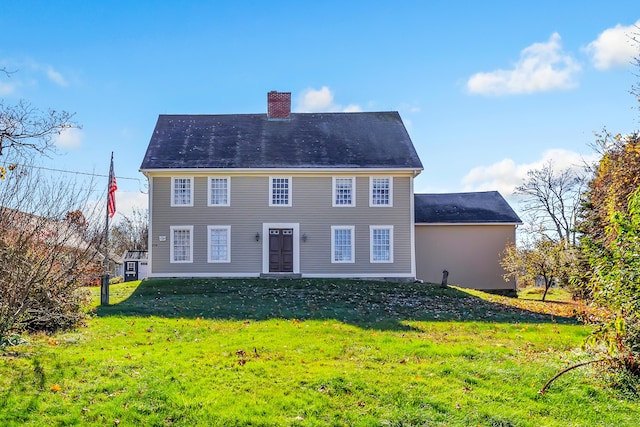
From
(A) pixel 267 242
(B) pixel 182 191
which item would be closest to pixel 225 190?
(B) pixel 182 191

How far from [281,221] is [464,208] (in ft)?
33.5

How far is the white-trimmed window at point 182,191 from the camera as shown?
2275 cm

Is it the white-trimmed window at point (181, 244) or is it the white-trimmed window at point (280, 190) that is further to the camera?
the white-trimmed window at point (280, 190)

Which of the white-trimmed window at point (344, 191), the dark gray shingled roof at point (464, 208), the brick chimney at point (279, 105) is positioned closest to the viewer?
the white-trimmed window at point (344, 191)

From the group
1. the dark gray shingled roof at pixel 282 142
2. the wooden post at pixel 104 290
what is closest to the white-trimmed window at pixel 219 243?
the dark gray shingled roof at pixel 282 142

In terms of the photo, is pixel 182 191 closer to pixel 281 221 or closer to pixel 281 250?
pixel 281 221

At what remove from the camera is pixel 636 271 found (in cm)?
653

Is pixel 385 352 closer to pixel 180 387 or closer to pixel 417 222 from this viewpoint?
pixel 180 387

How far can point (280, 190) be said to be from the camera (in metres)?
23.0

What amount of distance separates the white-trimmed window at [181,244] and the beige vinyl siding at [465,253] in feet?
36.4

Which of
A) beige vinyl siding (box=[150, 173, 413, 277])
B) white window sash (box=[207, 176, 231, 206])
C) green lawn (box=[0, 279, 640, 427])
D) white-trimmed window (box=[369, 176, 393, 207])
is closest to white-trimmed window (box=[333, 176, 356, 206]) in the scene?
beige vinyl siding (box=[150, 173, 413, 277])

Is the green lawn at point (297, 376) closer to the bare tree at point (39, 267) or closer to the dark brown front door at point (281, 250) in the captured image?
the bare tree at point (39, 267)

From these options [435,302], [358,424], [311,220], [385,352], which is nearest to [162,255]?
[311,220]

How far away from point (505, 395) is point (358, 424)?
90.0 inches
